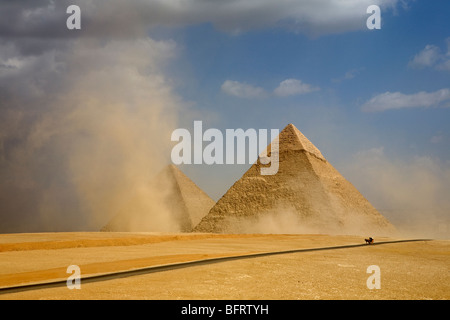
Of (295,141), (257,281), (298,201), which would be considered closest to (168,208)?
(295,141)

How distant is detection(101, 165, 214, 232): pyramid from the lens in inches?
2655

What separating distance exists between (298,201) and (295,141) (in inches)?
366

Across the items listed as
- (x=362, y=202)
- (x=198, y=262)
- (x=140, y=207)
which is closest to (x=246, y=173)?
(x=362, y=202)

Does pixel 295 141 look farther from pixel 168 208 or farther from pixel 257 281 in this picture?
pixel 257 281

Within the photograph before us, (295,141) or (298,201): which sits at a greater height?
(295,141)

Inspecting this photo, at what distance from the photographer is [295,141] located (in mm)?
56406

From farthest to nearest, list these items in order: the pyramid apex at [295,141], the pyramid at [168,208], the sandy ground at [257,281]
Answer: the pyramid at [168,208] → the pyramid apex at [295,141] → the sandy ground at [257,281]

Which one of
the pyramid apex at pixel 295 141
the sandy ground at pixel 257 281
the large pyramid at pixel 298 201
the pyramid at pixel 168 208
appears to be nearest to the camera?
the sandy ground at pixel 257 281

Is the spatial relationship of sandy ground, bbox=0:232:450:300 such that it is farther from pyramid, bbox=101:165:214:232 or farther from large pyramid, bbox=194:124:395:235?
pyramid, bbox=101:165:214:232

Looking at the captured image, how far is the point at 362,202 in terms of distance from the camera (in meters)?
55.0

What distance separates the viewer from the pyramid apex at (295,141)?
5584cm

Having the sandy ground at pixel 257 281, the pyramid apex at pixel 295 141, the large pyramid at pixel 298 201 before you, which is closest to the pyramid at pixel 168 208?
the large pyramid at pixel 298 201

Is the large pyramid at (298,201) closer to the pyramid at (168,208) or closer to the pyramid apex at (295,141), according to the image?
the pyramid apex at (295,141)
